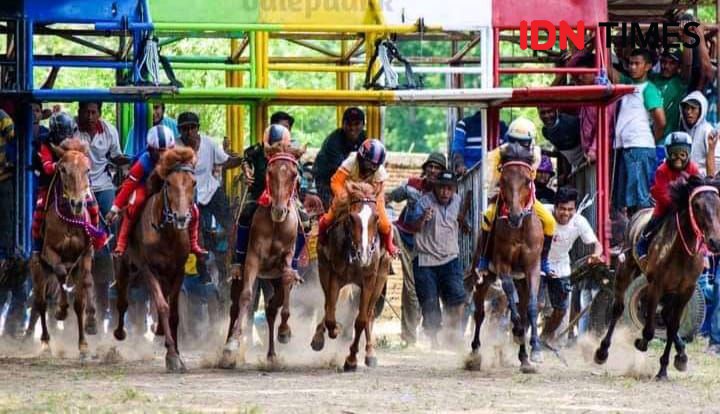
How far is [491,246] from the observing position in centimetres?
1852

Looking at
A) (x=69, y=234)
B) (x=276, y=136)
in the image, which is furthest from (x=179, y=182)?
(x=69, y=234)

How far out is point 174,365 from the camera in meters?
17.3

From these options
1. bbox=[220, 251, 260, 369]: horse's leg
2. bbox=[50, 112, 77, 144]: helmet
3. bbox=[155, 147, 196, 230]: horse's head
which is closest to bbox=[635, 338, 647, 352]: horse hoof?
bbox=[220, 251, 260, 369]: horse's leg

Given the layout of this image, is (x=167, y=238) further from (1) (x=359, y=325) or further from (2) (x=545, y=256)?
(2) (x=545, y=256)

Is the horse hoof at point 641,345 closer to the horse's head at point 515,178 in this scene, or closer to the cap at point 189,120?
the horse's head at point 515,178

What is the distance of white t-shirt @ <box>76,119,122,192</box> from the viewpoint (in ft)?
68.1

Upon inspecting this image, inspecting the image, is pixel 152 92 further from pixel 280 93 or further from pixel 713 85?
pixel 713 85

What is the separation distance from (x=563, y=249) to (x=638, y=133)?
188 centimetres

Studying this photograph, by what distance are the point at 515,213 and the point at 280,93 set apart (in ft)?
11.1

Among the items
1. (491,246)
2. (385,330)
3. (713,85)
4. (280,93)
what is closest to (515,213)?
(491,246)

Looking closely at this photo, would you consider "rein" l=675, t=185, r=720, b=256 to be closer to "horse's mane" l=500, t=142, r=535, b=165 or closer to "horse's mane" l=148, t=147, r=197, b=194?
"horse's mane" l=500, t=142, r=535, b=165

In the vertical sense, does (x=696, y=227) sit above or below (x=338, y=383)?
above

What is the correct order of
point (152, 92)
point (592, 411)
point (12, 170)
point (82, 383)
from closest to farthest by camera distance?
point (592, 411), point (82, 383), point (152, 92), point (12, 170)

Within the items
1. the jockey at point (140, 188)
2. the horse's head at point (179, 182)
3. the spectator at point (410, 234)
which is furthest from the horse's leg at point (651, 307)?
the spectator at point (410, 234)
